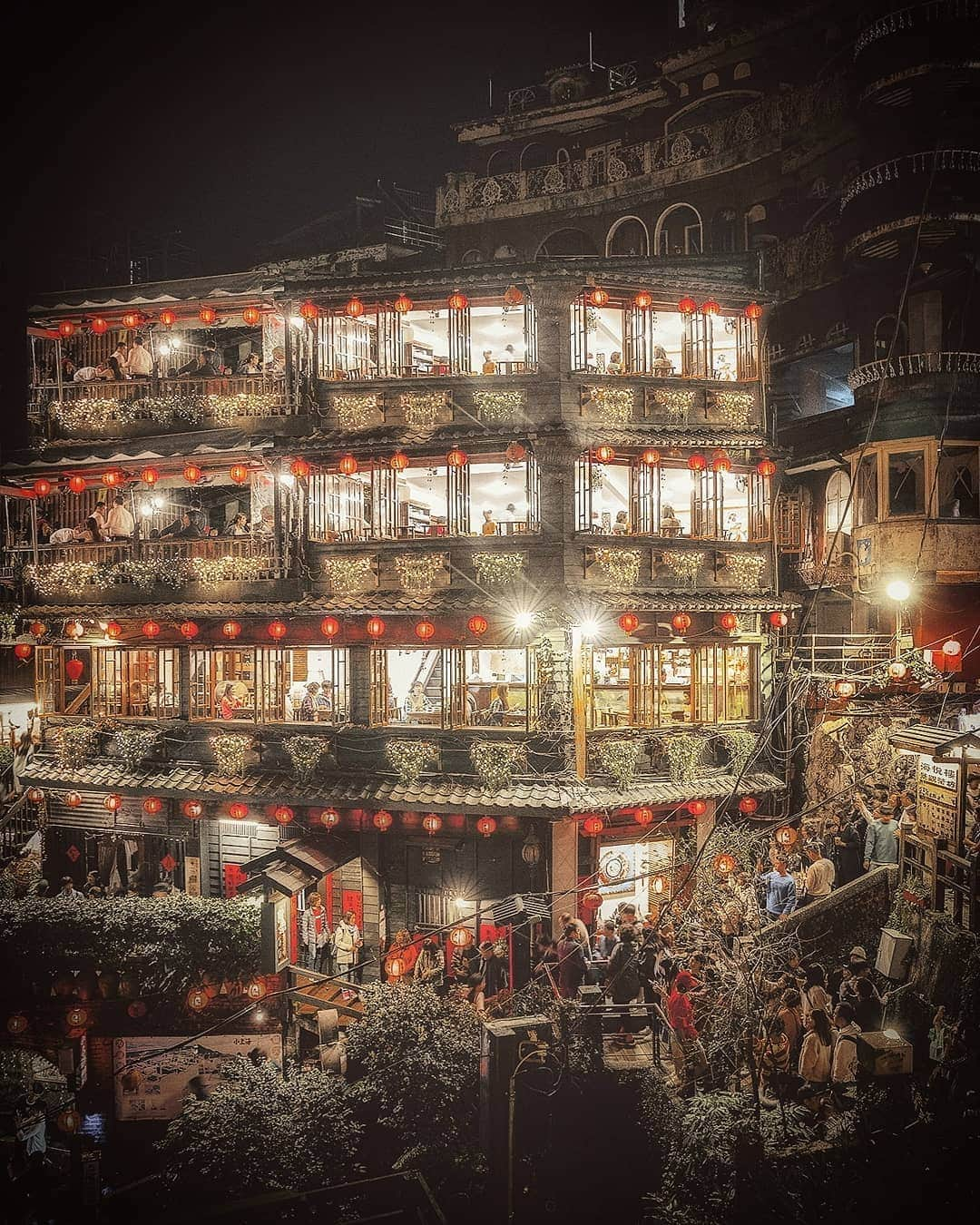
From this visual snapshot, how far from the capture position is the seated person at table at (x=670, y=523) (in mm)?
20688

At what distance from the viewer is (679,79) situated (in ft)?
99.9

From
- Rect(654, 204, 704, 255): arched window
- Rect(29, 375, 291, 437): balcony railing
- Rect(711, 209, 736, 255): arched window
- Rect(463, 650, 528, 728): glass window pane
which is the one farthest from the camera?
Rect(654, 204, 704, 255): arched window

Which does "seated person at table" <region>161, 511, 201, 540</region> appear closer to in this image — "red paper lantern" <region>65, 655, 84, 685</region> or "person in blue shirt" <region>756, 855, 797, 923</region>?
"red paper lantern" <region>65, 655, 84, 685</region>

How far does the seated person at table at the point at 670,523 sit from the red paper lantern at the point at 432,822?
875cm

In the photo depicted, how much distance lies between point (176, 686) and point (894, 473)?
70.0 ft

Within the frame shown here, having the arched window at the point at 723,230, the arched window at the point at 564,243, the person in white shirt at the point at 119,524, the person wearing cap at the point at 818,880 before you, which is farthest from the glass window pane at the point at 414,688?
the arched window at the point at 723,230

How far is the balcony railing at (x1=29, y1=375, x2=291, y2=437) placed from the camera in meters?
21.9

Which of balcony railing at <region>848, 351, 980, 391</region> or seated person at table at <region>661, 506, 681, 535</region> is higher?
balcony railing at <region>848, 351, 980, 391</region>

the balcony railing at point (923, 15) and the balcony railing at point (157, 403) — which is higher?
the balcony railing at point (923, 15)

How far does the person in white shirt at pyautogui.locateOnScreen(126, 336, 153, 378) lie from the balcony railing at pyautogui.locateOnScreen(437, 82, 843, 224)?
14.2 meters

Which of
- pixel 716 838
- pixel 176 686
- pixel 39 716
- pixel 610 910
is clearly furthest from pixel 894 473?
pixel 39 716

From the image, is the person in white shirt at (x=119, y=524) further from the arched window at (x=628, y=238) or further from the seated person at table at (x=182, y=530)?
the arched window at (x=628, y=238)

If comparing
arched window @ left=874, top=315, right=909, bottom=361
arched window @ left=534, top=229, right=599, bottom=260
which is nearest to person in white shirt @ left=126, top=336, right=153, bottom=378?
arched window @ left=534, top=229, right=599, bottom=260

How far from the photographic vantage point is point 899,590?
2292 cm
